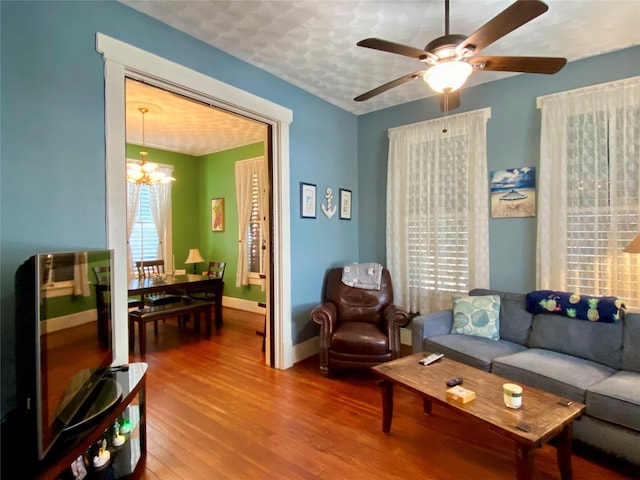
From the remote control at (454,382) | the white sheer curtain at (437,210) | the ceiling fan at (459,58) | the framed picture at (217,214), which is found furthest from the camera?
the framed picture at (217,214)

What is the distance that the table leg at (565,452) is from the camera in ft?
5.79

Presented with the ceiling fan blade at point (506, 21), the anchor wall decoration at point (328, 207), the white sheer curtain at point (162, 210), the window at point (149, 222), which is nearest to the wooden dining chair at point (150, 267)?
the window at point (149, 222)

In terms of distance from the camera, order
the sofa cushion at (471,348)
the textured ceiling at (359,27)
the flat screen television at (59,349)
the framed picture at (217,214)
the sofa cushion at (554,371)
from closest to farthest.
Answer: the flat screen television at (59,349) → the sofa cushion at (554,371) → the textured ceiling at (359,27) → the sofa cushion at (471,348) → the framed picture at (217,214)

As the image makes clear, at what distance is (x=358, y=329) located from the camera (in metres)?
3.25

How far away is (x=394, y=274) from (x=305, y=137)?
1.90 metres

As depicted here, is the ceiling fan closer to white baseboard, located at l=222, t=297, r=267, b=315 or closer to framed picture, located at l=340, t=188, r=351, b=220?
framed picture, located at l=340, t=188, r=351, b=220

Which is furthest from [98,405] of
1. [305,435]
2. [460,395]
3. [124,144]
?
[460,395]

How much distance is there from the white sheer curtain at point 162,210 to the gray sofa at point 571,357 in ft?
15.5

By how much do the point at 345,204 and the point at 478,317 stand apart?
2.04m

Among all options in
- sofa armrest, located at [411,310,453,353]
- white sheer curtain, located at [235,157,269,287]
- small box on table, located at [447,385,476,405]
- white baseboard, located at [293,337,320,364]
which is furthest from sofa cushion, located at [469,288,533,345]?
white sheer curtain, located at [235,157,269,287]

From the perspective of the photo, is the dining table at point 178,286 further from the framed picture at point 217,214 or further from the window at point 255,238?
the framed picture at point 217,214

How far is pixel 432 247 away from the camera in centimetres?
384

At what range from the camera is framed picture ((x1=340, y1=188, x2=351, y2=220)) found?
427 centimetres

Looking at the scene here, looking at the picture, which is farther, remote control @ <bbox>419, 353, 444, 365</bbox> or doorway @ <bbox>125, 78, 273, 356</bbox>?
doorway @ <bbox>125, 78, 273, 356</bbox>
